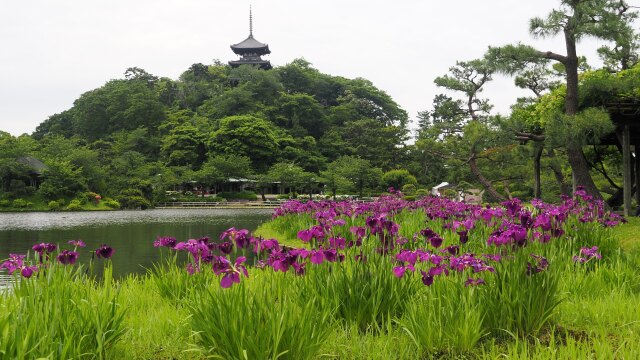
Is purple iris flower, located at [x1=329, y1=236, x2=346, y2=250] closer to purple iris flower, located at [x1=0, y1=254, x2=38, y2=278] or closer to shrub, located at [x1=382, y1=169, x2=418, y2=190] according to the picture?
purple iris flower, located at [x1=0, y1=254, x2=38, y2=278]

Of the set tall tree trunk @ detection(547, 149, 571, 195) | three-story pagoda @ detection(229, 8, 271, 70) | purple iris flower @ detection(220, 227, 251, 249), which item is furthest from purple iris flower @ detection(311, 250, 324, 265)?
three-story pagoda @ detection(229, 8, 271, 70)

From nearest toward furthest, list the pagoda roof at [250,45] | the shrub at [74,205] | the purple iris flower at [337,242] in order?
the purple iris flower at [337,242] → the shrub at [74,205] → the pagoda roof at [250,45]

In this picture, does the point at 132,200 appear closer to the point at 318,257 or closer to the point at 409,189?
the point at 409,189

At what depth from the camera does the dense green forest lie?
41.2 feet

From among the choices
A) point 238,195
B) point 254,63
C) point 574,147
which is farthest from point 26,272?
point 254,63

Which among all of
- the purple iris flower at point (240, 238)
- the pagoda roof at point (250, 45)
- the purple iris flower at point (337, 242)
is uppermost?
the pagoda roof at point (250, 45)

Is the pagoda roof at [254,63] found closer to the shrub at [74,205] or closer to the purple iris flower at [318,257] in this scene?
the shrub at [74,205]

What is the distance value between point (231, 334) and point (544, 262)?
2093mm

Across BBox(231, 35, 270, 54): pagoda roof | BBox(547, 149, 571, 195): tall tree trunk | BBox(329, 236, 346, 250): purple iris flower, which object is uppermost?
BBox(231, 35, 270, 54): pagoda roof

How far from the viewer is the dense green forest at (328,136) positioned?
1255 centimetres

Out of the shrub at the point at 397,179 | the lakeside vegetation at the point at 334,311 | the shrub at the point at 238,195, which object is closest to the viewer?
the lakeside vegetation at the point at 334,311

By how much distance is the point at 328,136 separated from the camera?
59.9m

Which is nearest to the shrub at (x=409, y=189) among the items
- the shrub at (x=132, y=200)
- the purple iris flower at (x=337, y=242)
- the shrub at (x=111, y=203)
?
the shrub at (x=132, y=200)

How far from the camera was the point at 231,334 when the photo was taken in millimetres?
2695
